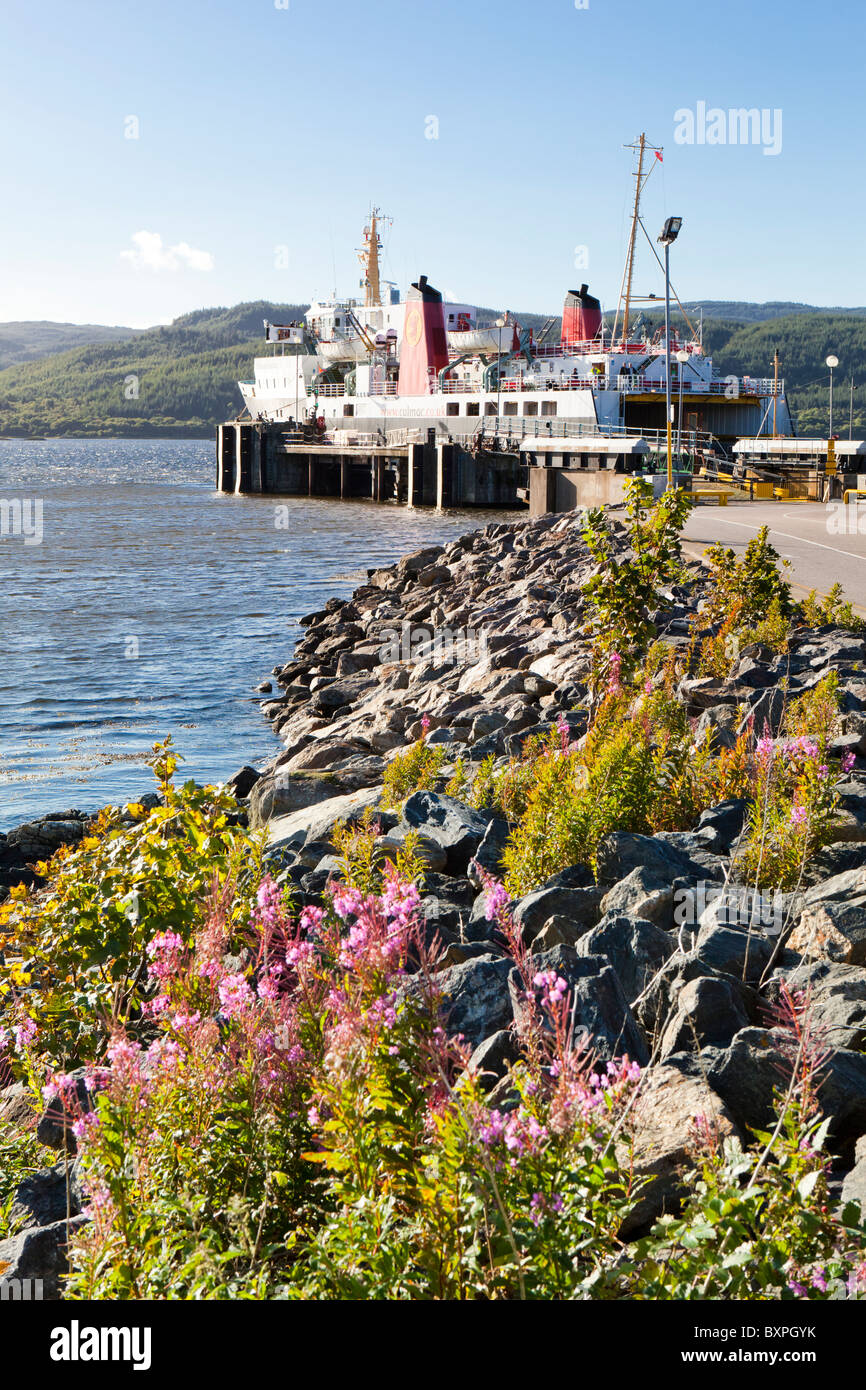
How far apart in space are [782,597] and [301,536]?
107 feet

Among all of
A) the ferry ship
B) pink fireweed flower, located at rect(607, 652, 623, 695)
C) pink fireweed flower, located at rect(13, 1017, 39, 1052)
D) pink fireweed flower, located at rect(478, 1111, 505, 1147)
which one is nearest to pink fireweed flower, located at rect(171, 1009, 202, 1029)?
pink fireweed flower, located at rect(478, 1111, 505, 1147)

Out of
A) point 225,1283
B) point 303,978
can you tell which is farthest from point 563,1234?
point 303,978

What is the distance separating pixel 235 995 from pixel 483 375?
184 feet

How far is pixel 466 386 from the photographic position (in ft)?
191

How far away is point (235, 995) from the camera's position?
331 centimetres

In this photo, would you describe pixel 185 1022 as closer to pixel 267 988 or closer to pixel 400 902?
pixel 267 988

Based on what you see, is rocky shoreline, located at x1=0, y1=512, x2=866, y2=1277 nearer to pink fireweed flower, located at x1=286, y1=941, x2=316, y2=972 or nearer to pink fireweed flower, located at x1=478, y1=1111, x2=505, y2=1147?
pink fireweed flower, located at x1=478, y1=1111, x2=505, y2=1147

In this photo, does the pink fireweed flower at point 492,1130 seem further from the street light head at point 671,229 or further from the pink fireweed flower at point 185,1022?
the street light head at point 671,229

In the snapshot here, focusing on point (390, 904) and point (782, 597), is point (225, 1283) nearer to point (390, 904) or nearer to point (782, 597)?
point (390, 904)

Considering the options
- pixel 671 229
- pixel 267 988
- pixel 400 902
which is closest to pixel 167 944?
pixel 267 988

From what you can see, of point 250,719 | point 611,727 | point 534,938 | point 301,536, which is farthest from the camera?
point 301,536

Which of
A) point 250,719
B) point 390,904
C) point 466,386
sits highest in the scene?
point 466,386

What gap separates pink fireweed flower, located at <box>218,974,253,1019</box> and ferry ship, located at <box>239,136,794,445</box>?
41466 millimetres

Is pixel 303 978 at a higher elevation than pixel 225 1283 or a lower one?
higher
